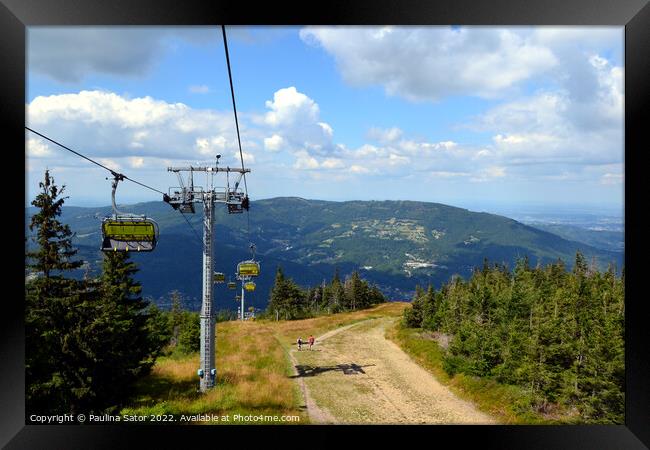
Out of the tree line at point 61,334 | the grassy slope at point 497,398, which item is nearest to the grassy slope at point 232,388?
the tree line at point 61,334

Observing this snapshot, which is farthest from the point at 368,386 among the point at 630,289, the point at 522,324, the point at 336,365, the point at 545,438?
the point at 630,289

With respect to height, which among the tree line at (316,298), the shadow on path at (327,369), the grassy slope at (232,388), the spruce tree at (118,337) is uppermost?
the spruce tree at (118,337)

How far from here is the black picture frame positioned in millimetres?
7258

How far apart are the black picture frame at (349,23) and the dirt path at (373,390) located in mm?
5373

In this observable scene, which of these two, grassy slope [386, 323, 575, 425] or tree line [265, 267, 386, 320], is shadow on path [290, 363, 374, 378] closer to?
grassy slope [386, 323, 575, 425]

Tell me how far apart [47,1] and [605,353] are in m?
19.4

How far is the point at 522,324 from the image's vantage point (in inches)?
751

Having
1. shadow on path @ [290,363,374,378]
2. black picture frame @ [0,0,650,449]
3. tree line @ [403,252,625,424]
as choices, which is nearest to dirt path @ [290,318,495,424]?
shadow on path @ [290,363,374,378]

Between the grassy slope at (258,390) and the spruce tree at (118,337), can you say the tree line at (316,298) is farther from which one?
the spruce tree at (118,337)

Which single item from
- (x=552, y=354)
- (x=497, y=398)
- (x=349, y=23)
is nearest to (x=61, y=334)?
(x=349, y=23)

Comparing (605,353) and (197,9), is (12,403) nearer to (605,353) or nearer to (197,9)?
(197,9)

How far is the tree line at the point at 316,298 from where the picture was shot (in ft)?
186

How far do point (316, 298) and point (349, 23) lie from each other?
7493 centimetres


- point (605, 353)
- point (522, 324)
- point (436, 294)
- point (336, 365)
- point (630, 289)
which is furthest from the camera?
point (436, 294)
